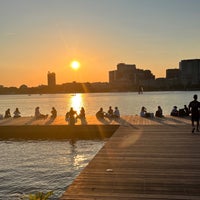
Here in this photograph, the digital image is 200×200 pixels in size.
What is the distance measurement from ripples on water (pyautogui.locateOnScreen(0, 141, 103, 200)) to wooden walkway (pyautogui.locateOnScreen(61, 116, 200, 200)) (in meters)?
2.57

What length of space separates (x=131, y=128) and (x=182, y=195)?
12919mm

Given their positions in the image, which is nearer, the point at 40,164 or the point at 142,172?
the point at 142,172

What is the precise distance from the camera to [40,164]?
16406 mm

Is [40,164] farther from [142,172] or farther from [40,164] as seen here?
[142,172]

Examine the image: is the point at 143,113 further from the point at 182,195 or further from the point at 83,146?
the point at 182,195

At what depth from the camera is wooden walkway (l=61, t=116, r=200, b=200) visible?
782 cm

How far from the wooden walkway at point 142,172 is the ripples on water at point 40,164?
2569 mm

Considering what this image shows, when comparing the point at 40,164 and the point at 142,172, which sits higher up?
the point at 142,172

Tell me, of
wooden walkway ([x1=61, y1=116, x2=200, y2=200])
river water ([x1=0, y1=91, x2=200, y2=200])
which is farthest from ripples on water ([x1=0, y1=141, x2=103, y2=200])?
wooden walkway ([x1=61, y1=116, x2=200, y2=200])

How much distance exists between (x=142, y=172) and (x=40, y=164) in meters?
8.19

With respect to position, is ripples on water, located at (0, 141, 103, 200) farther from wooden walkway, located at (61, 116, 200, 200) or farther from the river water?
wooden walkway, located at (61, 116, 200, 200)

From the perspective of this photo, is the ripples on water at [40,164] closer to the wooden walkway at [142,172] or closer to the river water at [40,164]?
the river water at [40,164]

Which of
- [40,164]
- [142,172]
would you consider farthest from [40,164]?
[142,172]

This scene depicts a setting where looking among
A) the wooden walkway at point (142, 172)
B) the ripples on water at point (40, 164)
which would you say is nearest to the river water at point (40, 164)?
the ripples on water at point (40, 164)
